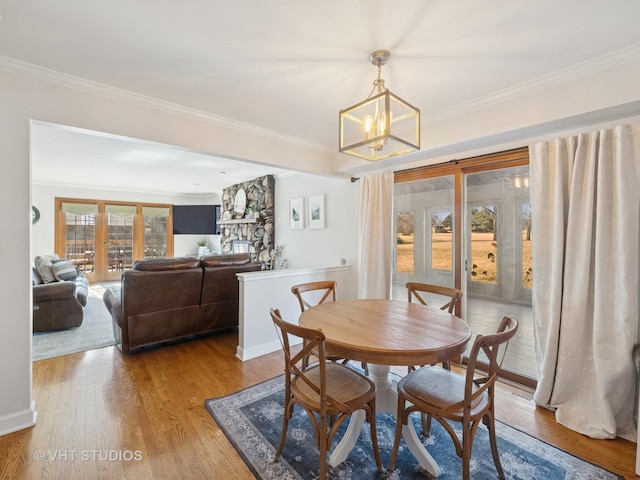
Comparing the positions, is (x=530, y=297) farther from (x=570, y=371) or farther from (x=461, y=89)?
(x=461, y=89)

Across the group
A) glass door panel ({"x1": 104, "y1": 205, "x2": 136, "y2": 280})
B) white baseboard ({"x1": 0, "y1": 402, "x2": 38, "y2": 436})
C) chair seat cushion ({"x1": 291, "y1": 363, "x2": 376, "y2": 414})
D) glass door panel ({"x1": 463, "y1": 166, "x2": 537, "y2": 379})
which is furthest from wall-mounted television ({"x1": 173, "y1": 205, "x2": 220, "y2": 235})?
chair seat cushion ({"x1": 291, "y1": 363, "x2": 376, "y2": 414})

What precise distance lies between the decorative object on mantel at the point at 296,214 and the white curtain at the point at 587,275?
3279mm

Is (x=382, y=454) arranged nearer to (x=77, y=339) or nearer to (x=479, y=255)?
(x=479, y=255)

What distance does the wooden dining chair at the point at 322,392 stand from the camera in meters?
1.43

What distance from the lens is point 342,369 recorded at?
1.83 meters

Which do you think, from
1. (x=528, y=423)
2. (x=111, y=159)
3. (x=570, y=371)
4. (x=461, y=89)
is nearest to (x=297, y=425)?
(x=528, y=423)

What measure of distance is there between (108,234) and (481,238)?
27.5 feet

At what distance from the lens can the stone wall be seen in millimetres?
5679

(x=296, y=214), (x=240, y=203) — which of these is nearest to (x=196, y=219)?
(x=240, y=203)

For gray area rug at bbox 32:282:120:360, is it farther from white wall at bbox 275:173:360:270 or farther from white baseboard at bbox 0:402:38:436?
white wall at bbox 275:173:360:270

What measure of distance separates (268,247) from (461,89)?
4.24 metres

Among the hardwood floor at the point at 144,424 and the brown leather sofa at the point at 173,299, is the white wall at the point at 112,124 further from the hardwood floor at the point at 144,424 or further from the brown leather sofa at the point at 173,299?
the brown leather sofa at the point at 173,299

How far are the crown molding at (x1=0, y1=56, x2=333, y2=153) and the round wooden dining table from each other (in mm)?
2012

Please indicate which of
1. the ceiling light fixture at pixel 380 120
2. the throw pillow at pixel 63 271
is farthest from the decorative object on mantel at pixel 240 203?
the ceiling light fixture at pixel 380 120
